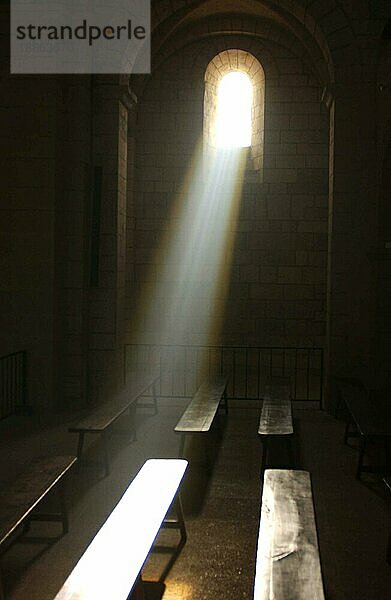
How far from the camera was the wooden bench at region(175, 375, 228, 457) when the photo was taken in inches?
250

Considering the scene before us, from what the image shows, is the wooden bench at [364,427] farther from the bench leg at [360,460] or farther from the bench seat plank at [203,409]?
the bench seat plank at [203,409]

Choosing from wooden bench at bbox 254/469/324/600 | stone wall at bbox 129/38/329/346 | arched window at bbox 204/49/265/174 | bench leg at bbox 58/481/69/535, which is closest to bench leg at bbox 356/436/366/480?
wooden bench at bbox 254/469/324/600

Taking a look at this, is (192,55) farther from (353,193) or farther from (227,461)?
(227,461)

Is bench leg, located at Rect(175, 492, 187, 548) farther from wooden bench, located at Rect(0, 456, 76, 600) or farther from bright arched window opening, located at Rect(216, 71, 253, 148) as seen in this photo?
bright arched window opening, located at Rect(216, 71, 253, 148)

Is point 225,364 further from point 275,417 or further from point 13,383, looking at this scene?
point 275,417

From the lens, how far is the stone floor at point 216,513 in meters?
4.32

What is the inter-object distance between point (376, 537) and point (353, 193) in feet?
17.5

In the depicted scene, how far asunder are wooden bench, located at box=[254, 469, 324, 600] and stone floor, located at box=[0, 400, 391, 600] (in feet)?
1.62

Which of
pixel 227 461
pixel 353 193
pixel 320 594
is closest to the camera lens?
pixel 320 594

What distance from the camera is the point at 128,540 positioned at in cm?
363

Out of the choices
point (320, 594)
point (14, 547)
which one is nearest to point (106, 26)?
point (14, 547)

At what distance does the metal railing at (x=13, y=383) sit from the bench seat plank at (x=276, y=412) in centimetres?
305

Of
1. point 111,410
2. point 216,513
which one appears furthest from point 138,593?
point 111,410

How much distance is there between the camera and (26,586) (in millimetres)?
4227
